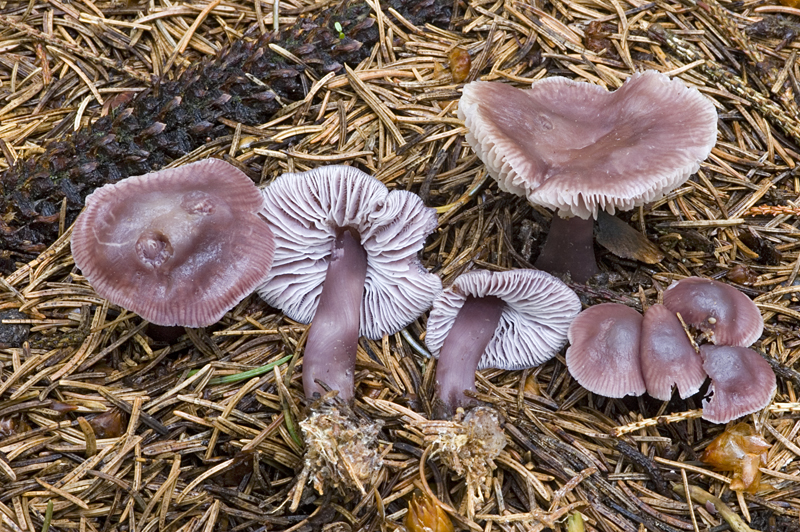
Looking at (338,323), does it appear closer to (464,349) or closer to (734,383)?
(464,349)

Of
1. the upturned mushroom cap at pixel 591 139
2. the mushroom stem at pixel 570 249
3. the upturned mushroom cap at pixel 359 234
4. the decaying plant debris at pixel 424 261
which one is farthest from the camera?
the mushroom stem at pixel 570 249

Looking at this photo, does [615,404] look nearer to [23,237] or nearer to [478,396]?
[478,396]

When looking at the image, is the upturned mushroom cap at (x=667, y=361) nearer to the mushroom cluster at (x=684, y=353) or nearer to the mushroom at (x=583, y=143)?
the mushroom cluster at (x=684, y=353)

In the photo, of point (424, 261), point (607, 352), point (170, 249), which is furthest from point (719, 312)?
point (170, 249)

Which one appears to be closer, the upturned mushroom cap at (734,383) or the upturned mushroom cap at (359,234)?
the upturned mushroom cap at (734,383)

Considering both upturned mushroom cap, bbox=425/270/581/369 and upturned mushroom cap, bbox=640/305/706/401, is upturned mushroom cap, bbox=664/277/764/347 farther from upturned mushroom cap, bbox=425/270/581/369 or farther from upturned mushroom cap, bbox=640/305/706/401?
upturned mushroom cap, bbox=425/270/581/369

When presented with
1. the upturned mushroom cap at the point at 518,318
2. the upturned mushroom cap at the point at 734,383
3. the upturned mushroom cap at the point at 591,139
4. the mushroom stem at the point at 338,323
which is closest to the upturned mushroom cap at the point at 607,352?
the upturned mushroom cap at the point at 518,318

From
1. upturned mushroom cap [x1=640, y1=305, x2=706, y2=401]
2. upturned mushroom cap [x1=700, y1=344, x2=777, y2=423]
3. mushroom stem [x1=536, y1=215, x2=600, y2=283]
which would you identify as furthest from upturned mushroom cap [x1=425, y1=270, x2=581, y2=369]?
upturned mushroom cap [x1=700, y1=344, x2=777, y2=423]
